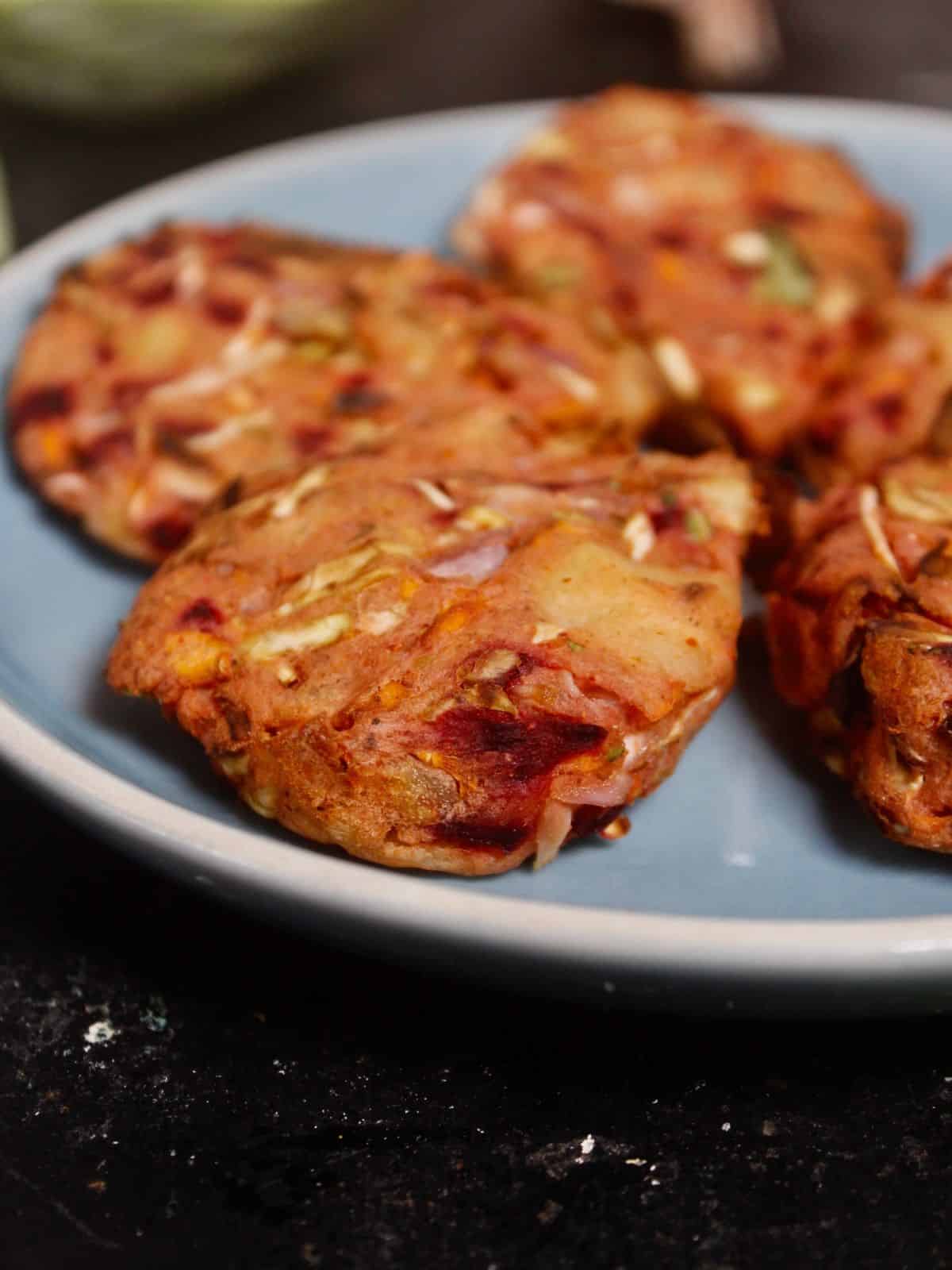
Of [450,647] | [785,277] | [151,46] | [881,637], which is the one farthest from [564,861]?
[151,46]

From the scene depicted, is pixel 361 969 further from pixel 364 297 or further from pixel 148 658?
pixel 364 297

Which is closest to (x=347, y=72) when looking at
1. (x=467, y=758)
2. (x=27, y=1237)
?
(x=467, y=758)

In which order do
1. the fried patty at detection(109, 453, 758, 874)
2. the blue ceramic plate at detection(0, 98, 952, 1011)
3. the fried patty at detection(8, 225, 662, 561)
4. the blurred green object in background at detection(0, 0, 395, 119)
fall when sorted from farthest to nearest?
the blurred green object in background at detection(0, 0, 395, 119) < the fried patty at detection(8, 225, 662, 561) < the fried patty at detection(109, 453, 758, 874) < the blue ceramic plate at detection(0, 98, 952, 1011)

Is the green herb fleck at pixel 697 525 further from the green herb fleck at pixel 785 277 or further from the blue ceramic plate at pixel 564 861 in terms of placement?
the green herb fleck at pixel 785 277

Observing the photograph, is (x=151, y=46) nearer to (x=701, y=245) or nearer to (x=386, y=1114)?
(x=701, y=245)

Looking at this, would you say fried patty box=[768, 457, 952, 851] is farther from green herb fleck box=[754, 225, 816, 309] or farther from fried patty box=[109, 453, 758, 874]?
green herb fleck box=[754, 225, 816, 309]

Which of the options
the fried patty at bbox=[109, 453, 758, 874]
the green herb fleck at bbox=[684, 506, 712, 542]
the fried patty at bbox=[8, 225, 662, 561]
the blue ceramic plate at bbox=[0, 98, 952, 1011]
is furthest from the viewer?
the fried patty at bbox=[8, 225, 662, 561]

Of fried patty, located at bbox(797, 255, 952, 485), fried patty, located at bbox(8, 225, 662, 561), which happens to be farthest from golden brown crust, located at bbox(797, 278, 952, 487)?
fried patty, located at bbox(8, 225, 662, 561)

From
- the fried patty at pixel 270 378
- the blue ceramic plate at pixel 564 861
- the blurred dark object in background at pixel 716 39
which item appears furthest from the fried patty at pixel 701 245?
the blurred dark object in background at pixel 716 39
